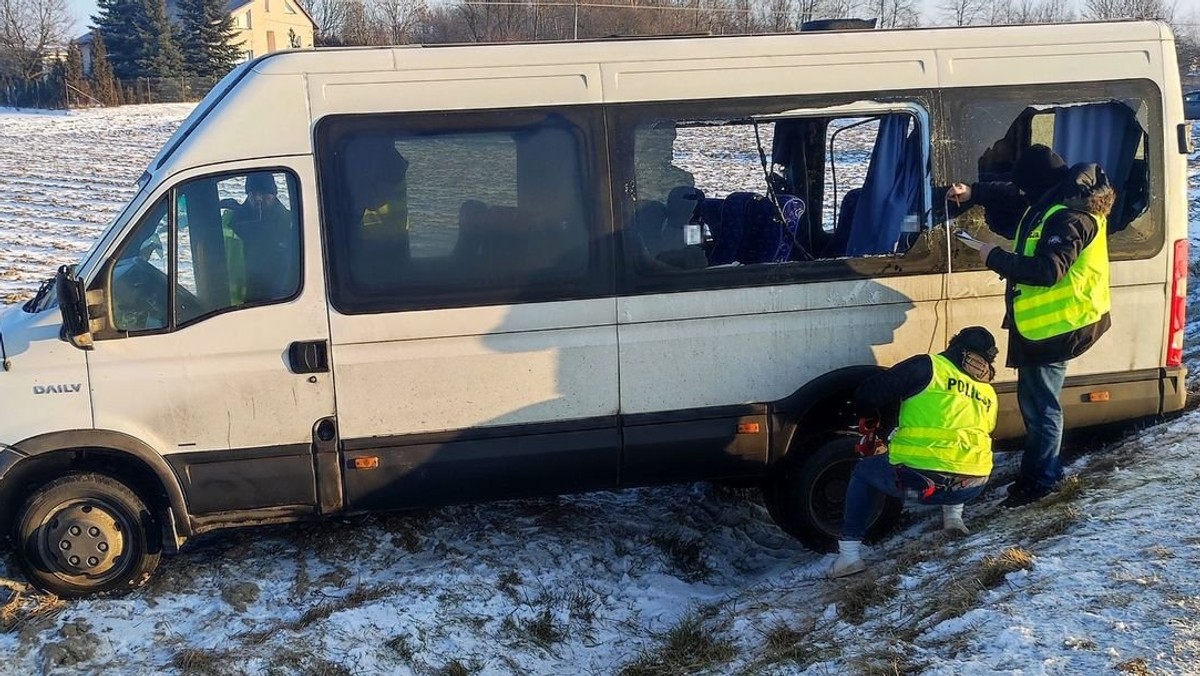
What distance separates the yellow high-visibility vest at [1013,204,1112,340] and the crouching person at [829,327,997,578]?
0.45 meters

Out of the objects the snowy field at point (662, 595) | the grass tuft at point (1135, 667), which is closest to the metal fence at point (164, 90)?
the snowy field at point (662, 595)

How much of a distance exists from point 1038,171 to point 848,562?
2234mm

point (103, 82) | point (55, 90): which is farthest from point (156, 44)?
point (103, 82)

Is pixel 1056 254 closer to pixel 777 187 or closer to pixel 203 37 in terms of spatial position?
pixel 777 187

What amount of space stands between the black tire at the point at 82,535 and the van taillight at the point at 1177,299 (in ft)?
18.0

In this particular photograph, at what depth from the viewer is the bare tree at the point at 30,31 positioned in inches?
2430

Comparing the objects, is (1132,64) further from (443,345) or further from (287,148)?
(287,148)

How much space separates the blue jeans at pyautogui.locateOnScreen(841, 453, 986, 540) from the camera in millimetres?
4980

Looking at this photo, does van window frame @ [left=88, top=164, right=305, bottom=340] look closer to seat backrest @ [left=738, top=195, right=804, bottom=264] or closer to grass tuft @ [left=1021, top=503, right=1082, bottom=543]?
seat backrest @ [left=738, top=195, right=804, bottom=264]

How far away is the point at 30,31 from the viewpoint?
67.9 m

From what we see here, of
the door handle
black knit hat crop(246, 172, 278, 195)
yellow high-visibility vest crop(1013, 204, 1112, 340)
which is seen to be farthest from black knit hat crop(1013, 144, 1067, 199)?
black knit hat crop(246, 172, 278, 195)

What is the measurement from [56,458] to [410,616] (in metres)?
1.86

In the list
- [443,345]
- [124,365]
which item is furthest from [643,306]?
[124,365]

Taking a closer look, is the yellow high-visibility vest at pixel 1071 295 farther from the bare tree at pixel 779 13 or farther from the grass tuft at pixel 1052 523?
the bare tree at pixel 779 13
